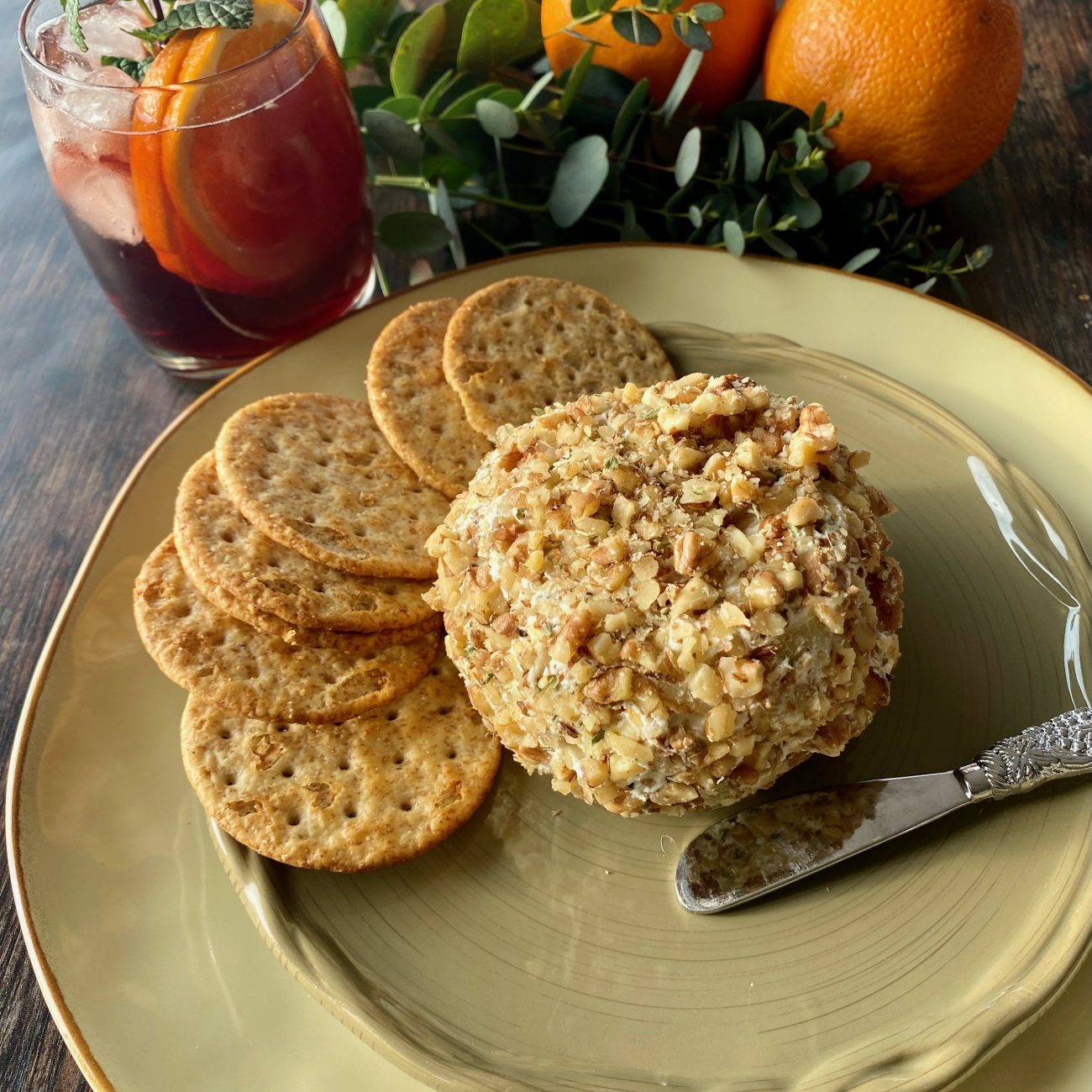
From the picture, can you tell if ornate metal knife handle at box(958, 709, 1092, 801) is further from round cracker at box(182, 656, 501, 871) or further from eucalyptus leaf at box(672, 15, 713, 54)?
eucalyptus leaf at box(672, 15, 713, 54)

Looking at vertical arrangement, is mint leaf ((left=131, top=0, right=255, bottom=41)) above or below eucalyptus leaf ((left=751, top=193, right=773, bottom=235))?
above

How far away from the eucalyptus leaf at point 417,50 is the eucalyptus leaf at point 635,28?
1.34ft

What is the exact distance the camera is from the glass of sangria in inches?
72.6

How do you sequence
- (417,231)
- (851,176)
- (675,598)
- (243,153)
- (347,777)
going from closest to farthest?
(675,598)
(347,777)
(243,153)
(851,176)
(417,231)

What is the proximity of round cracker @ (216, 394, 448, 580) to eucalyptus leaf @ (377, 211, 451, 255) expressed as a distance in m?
0.48

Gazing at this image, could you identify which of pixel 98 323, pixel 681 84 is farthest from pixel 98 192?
pixel 681 84

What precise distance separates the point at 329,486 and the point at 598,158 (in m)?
0.98

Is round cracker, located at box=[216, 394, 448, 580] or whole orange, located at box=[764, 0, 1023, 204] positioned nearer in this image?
round cracker, located at box=[216, 394, 448, 580]

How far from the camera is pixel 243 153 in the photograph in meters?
1.91

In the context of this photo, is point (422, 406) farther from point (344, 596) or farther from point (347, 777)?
point (347, 777)

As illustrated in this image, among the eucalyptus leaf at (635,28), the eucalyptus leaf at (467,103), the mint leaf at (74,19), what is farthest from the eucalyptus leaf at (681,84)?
the mint leaf at (74,19)

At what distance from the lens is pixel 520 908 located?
5.25ft

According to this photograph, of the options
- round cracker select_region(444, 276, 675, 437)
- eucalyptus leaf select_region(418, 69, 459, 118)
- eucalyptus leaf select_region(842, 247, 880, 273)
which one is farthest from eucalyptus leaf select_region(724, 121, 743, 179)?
eucalyptus leaf select_region(418, 69, 459, 118)

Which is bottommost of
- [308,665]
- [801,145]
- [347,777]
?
[347,777]
